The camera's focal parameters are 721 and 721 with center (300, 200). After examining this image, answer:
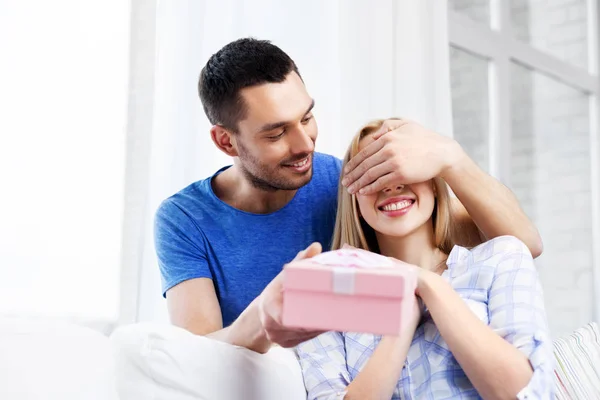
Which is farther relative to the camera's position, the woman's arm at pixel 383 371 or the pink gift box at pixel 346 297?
the woman's arm at pixel 383 371

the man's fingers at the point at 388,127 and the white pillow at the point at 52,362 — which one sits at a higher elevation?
the man's fingers at the point at 388,127

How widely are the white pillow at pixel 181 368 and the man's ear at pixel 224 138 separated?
72 centimetres

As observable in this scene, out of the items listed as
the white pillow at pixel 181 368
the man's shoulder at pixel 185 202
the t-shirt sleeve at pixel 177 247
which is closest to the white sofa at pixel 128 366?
the white pillow at pixel 181 368

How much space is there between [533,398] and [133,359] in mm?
659

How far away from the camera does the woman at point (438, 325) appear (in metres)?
1.19

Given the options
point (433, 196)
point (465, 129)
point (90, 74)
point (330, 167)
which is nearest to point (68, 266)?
point (90, 74)

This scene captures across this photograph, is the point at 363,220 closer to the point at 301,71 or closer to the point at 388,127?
the point at 388,127

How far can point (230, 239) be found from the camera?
1.89 metres

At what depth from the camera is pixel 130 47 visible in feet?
6.85

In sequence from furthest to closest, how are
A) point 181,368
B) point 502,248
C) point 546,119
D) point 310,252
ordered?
point 546,119 → point 502,248 → point 181,368 → point 310,252

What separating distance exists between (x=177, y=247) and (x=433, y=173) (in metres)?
0.69

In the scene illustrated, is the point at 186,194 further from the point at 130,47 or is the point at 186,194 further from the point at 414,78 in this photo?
the point at 414,78

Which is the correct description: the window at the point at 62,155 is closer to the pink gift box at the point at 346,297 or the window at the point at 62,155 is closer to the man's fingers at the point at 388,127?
the man's fingers at the point at 388,127

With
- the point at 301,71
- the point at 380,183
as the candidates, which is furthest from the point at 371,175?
the point at 301,71
